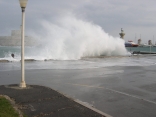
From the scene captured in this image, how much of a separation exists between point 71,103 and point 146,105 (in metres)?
2.43

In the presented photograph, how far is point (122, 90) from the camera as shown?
928cm

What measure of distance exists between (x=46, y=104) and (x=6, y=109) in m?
1.22

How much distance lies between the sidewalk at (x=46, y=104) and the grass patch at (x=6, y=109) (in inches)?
11.7

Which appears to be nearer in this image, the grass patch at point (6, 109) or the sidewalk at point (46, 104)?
the grass patch at point (6, 109)

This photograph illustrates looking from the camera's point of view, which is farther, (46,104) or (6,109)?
(46,104)

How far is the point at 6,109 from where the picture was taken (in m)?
5.59

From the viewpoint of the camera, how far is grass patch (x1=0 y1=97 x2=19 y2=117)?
17.0ft

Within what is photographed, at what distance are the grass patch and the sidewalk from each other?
298 mm

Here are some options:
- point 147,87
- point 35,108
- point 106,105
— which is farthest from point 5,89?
point 147,87

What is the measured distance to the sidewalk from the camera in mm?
5696

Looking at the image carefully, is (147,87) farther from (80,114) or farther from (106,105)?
(80,114)

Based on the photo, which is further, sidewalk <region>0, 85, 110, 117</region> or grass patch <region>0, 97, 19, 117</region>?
sidewalk <region>0, 85, 110, 117</region>

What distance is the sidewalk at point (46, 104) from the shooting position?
5696 millimetres

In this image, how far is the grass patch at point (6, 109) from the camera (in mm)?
5190
